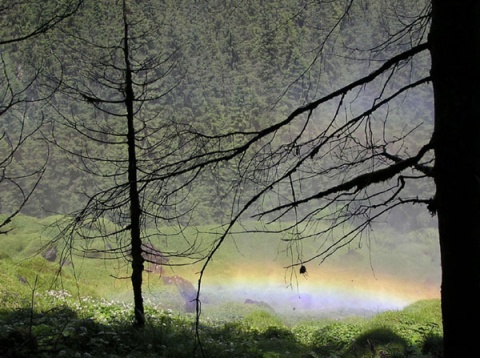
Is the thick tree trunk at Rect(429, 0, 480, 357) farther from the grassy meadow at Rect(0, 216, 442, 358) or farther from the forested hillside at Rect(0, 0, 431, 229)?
the forested hillside at Rect(0, 0, 431, 229)

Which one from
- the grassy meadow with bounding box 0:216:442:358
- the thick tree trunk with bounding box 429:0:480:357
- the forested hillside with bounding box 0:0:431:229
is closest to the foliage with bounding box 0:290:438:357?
the grassy meadow with bounding box 0:216:442:358

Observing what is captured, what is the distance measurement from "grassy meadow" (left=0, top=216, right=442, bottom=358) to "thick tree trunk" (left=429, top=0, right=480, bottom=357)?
978 millimetres

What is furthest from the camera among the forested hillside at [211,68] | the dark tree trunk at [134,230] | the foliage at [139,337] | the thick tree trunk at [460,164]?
the forested hillside at [211,68]

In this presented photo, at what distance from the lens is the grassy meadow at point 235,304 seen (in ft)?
22.8

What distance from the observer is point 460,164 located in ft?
8.27

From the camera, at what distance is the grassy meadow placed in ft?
22.8

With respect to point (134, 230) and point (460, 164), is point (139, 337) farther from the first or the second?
point (460, 164)

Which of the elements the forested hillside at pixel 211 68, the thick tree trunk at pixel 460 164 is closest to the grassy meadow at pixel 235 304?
the thick tree trunk at pixel 460 164

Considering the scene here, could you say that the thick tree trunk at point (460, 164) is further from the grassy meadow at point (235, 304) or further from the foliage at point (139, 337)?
the foliage at point (139, 337)

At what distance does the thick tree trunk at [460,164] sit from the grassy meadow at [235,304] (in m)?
0.98

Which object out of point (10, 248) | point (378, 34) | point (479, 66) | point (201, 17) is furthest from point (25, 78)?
point (479, 66)

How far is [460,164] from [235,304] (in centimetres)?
2894

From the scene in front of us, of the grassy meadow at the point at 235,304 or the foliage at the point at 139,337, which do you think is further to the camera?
the grassy meadow at the point at 235,304

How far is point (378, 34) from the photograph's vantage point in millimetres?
55531
